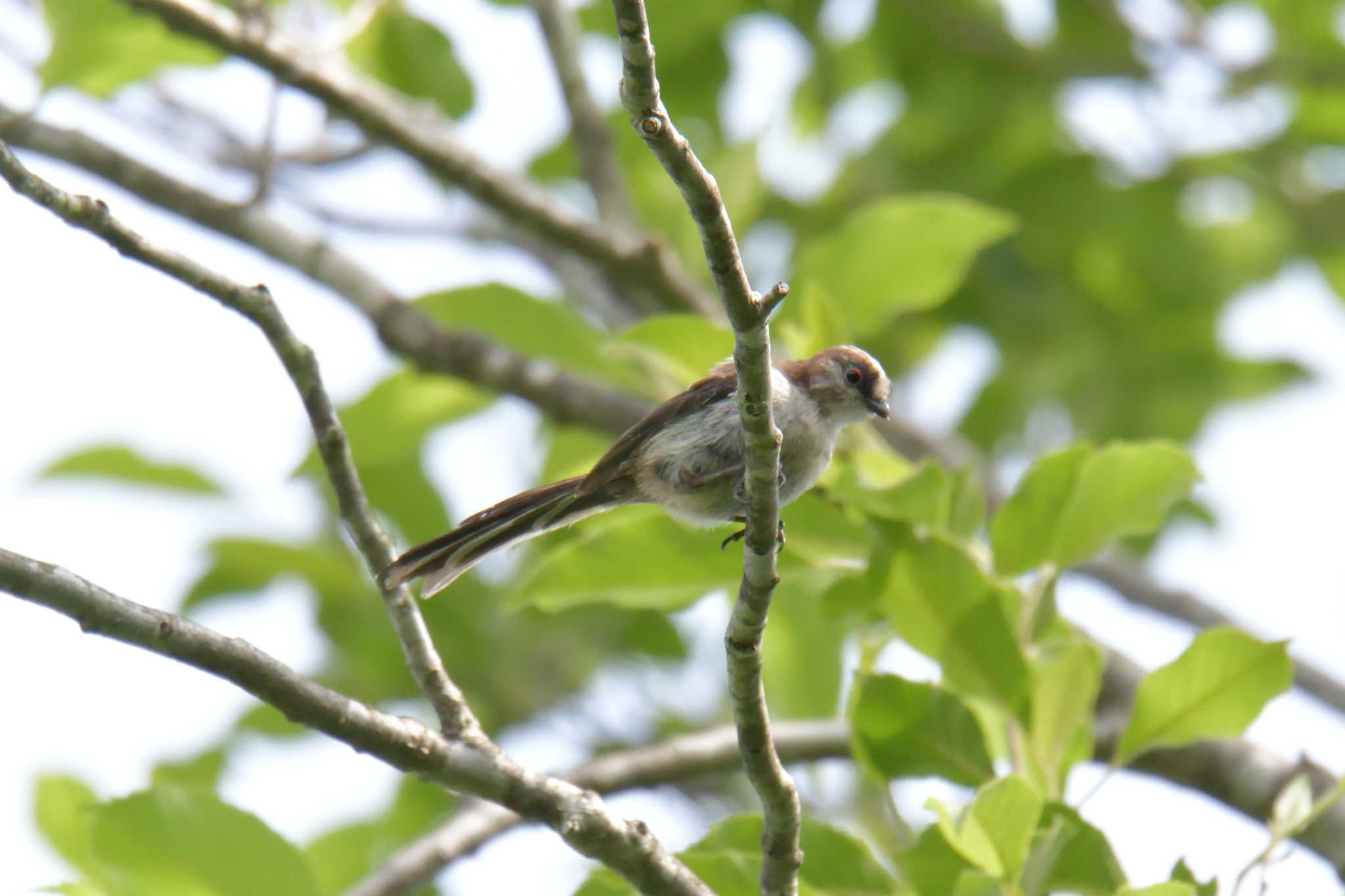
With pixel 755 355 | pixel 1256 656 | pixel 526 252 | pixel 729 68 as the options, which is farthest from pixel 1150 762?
pixel 526 252

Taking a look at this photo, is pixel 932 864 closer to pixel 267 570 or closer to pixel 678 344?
pixel 678 344

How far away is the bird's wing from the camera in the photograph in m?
4.55

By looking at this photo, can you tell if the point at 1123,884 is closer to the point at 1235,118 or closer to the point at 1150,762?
the point at 1150,762

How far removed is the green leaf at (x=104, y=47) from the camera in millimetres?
4996

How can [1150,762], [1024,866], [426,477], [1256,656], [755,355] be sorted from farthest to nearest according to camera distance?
[426,477], [1150,762], [1256,656], [1024,866], [755,355]

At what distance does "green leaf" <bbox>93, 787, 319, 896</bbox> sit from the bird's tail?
74 cm

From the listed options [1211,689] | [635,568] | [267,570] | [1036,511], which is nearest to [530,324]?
[635,568]

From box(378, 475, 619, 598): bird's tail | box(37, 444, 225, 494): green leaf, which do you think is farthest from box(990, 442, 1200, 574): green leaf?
box(37, 444, 225, 494): green leaf

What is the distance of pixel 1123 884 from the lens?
353cm

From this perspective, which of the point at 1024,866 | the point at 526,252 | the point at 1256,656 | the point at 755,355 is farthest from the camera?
the point at 526,252

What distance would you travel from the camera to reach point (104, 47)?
5.09m

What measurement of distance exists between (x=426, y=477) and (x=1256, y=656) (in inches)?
160

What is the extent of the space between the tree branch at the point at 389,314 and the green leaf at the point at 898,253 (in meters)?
0.90

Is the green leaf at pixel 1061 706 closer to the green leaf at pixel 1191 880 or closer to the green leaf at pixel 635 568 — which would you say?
A: the green leaf at pixel 1191 880
